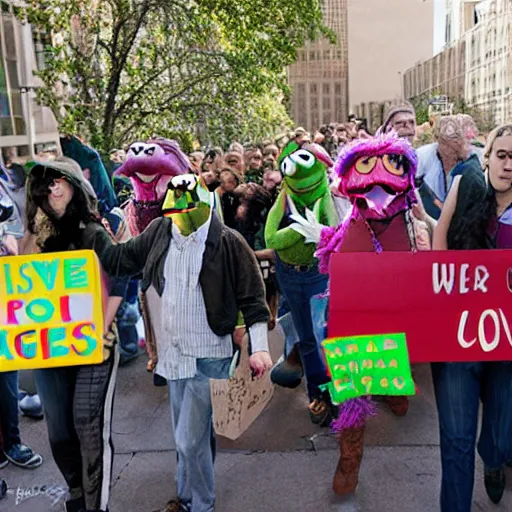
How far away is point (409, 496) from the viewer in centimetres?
324

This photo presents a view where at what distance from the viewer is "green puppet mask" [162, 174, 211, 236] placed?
110 inches

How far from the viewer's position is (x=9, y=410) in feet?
11.7

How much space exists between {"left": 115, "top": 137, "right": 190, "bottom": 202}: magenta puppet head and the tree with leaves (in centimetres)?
483

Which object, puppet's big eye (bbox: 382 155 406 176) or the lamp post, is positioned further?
the lamp post

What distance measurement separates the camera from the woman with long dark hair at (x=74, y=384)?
285 cm

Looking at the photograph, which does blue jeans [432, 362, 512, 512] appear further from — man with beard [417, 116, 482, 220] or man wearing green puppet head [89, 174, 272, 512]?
man with beard [417, 116, 482, 220]

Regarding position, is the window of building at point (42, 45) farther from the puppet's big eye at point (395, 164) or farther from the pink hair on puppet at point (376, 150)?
the puppet's big eye at point (395, 164)

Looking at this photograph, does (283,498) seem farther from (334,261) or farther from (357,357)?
(334,261)

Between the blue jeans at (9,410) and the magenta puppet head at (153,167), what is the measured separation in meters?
1.36

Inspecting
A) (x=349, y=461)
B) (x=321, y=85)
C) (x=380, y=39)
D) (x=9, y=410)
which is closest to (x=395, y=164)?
(x=349, y=461)

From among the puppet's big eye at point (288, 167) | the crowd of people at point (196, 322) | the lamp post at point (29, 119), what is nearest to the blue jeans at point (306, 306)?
the puppet's big eye at point (288, 167)

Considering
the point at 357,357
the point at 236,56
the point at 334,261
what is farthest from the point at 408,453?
the point at 236,56

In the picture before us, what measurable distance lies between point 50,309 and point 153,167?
136 cm

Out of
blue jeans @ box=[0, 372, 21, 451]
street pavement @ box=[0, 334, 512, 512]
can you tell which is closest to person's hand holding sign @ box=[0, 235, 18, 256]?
blue jeans @ box=[0, 372, 21, 451]
